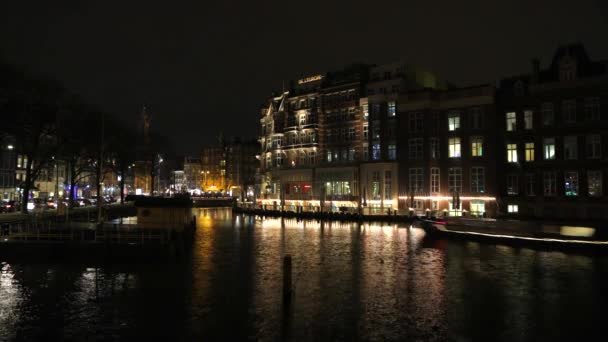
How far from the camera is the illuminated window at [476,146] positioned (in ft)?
222

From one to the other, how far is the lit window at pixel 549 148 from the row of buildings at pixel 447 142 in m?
0.13

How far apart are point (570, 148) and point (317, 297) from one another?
166 feet

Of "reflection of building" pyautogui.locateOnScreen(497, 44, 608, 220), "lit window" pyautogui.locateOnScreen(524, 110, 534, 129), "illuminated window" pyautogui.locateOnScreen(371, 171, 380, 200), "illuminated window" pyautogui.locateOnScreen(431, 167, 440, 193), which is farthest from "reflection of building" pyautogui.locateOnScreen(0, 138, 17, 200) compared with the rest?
"lit window" pyautogui.locateOnScreen(524, 110, 534, 129)

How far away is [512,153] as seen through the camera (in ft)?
215

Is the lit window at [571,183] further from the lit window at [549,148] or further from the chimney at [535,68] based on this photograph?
the chimney at [535,68]

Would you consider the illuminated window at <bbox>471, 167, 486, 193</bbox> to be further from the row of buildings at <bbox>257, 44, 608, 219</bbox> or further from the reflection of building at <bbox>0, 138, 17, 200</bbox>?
the reflection of building at <bbox>0, 138, 17, 200</bbox>

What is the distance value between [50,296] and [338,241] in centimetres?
2688

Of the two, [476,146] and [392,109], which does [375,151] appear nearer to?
[392,109]

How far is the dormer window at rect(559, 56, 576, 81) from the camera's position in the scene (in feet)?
199

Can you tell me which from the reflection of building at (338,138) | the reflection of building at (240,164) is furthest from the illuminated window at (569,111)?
the reflection of building at (240,164)

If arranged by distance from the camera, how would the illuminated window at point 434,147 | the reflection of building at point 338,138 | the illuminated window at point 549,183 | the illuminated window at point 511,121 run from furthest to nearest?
the reflection of building at point 338,138 → the illuminated window at point 434,147 → the illuminated window at point 511,121 → the illuminated window at point 549,183

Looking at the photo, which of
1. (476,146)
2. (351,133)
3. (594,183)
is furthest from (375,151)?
(594,183)

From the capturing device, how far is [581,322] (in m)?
19.0

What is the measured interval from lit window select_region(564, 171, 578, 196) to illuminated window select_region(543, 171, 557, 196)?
4.14ft
